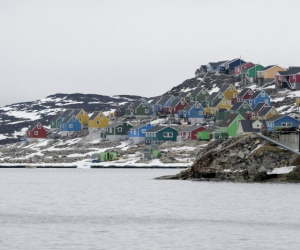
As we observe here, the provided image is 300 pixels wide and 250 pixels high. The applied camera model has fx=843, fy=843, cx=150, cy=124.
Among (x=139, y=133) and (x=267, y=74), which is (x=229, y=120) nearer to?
(x=139, y=133)

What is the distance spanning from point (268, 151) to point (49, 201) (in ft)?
→ 70.2

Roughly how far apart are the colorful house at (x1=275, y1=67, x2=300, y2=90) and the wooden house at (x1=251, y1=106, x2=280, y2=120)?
Result: 20.8 metres

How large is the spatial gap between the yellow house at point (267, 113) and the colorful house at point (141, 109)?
125 ft

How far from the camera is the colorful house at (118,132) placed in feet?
512

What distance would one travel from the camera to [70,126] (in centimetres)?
17512

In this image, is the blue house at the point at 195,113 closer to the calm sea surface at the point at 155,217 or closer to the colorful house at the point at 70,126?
the colorful house at the point at 70,126

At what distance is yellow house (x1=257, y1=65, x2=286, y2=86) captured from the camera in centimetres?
17612

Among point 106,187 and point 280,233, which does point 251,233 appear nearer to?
point 280,233

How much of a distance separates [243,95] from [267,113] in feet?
75.9

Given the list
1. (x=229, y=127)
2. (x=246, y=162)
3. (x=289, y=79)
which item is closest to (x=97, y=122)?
(x=229, y=127)

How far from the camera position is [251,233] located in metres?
41.9

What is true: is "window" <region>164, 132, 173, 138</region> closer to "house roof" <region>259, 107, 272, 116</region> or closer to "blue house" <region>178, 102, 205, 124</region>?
"house roof" <region>259, 107, 272, 116</region>

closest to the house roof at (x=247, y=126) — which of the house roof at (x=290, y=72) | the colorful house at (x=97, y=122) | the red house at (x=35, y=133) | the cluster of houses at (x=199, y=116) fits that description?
the cluster of houses at (x=199, y=116)

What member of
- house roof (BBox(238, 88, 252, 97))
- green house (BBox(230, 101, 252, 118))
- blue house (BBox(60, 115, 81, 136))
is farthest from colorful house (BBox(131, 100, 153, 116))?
green house (BBox(230, 101, 252, 118))
